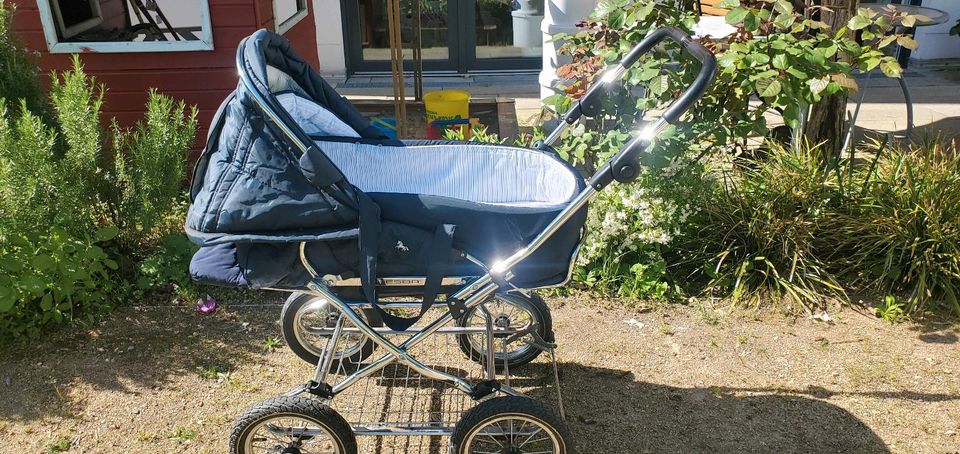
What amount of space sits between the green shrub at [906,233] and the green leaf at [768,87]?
87 centimetres

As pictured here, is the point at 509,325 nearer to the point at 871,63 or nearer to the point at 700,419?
the point at 700,419

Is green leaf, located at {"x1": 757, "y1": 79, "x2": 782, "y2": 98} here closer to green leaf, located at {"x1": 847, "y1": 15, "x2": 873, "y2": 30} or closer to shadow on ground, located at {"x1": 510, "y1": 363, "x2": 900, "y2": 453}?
green leaf, located at {"x1": 847, "y1": 15, "x2": 873, "y2": 30}

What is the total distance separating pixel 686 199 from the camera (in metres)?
4.14

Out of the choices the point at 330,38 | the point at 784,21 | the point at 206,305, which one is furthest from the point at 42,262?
the point at 330,38

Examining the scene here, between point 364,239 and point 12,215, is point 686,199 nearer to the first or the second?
point 364,239

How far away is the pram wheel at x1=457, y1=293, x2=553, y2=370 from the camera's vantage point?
328 centimetres

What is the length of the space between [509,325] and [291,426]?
3.32 feet

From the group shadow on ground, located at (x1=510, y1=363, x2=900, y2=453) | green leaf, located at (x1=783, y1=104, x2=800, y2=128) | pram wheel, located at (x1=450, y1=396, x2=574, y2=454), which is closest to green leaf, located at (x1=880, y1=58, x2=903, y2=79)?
green leaf, located at (x1=783, y1=104, x2=800, y2=128)

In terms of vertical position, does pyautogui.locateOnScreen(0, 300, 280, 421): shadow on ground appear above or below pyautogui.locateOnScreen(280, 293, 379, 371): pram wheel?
below

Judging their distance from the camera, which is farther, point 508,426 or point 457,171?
point 457,171

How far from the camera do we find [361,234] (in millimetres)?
2371

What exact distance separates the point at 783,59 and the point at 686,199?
0.87 metres

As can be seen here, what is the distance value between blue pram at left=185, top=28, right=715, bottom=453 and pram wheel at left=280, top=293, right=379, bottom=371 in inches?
12.6

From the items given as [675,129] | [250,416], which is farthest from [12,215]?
[675,129]
